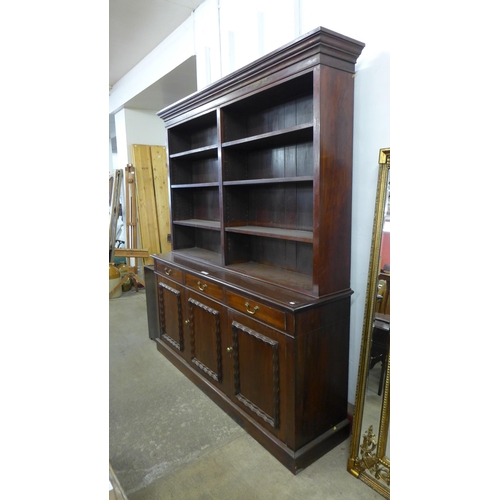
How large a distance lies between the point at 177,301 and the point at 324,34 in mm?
2050

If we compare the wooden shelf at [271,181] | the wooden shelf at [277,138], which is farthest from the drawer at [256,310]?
the wooden shelf at [277,138]

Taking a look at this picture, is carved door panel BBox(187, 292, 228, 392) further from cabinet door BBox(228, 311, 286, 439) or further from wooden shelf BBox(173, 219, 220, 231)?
wooden shelf BBox(173, 219, 220, 231)

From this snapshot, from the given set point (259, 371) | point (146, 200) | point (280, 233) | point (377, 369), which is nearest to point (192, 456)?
point (259, 371)

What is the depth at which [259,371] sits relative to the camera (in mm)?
1962

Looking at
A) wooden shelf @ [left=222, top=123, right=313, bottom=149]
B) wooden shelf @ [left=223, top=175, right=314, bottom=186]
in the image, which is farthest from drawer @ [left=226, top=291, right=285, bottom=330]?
wooden shelf @ [left=222, top=123, right=313, bottom=149]

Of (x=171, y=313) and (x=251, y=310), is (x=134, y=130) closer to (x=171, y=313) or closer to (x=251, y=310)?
A: (x=171, y=313)

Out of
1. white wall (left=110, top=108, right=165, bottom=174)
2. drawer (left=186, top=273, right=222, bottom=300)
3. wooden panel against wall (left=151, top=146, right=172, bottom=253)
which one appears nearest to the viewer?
drawer (left=186, top=273, right=222, bottom=300)

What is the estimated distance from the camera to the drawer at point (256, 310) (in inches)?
69.6

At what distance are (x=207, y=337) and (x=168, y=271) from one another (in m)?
0.73

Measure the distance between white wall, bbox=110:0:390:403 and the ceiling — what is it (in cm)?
71

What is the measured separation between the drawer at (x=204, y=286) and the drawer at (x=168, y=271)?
0.16m

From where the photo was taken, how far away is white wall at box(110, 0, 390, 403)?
179 cm
